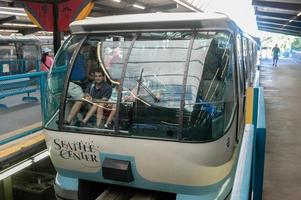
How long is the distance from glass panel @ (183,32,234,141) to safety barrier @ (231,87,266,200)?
0.51 meters

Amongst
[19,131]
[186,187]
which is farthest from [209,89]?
[19,131]

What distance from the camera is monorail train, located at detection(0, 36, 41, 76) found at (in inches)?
627

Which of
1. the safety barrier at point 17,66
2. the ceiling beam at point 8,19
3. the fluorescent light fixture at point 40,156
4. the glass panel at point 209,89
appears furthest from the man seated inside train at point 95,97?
the ceiling beam at point 8,19

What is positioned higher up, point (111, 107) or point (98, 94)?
point (98, 94)

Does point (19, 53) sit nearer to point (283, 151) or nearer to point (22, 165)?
point (22, 165)

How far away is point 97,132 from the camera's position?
3.77 metres

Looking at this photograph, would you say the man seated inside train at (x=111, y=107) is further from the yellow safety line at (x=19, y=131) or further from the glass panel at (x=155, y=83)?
the yellow safety line at (x=19, y=131)

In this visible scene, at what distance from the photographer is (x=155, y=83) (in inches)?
150

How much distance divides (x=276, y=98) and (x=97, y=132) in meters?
8.68

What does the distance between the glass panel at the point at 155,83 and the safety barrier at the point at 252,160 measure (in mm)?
875

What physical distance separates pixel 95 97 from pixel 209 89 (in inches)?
49.5

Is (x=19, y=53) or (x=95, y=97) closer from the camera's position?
(x=95, y=97)

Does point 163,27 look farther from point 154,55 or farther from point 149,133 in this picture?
point 149,133

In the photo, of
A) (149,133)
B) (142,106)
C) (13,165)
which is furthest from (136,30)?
(13,165)
